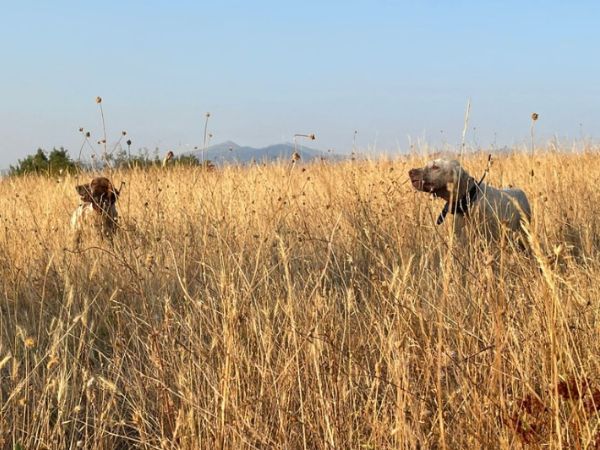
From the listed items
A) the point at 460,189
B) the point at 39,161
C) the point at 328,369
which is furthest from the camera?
the point at 39,161

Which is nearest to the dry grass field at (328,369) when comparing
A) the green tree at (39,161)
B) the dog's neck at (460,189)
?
the dog's neck at (460,189)

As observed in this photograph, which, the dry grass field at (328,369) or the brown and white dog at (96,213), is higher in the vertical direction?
the brown and white dog at (96,213)

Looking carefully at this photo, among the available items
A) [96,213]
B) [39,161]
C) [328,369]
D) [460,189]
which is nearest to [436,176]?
[460,189]

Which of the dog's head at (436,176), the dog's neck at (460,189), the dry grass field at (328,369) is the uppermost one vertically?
the dog's head at (436,176)

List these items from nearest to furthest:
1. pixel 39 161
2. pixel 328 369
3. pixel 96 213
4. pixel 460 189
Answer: pixel 328 369, pixel 460 189, pixel 96 213, pixel 39 161

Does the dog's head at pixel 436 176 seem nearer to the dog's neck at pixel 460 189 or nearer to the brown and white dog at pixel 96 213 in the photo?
the dog's neck at pixel 460 189

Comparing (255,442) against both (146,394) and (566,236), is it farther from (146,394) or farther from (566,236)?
(566,236)

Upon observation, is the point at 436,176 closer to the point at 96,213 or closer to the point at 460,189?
the point at 460,189

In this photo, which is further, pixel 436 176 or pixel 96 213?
pixel 96 213

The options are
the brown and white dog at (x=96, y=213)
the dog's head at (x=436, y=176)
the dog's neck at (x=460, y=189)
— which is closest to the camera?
the dog's neck at (x=460, y=189)

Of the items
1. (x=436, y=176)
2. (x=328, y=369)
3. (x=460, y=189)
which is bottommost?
(x=328, y=369)

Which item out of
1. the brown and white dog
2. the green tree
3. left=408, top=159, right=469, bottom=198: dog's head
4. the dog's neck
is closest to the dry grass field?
the dog's neck

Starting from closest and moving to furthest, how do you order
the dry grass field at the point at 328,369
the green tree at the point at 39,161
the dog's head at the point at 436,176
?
the dry grass field at the point at 328,369 < the dog's head at the point at 436,176 < the green tree at the point at 39,161

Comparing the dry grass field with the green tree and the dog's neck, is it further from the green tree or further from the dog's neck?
the green tree
